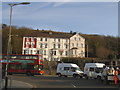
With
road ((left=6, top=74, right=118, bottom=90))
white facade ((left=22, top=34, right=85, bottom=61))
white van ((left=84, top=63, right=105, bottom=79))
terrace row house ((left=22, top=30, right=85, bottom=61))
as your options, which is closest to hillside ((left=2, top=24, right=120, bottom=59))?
terrace row house ((left=22, top=30, right=85, bottom=61))

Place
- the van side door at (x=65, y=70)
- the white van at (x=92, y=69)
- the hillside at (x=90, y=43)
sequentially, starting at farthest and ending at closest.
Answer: the hillside at (x=90, y=43), the van side door at (x=65, y=70), the white van at (x=92, y=69)

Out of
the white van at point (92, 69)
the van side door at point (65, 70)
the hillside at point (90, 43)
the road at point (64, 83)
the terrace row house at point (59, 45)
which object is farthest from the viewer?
the terrace row house at point (59, 45)

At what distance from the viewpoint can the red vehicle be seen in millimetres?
43438

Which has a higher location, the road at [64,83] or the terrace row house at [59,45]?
the terrace row house at [59,45]

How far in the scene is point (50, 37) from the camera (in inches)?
4225

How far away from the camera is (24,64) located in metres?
44.0

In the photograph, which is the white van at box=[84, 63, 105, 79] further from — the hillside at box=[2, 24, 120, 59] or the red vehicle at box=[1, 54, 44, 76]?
the hillside at box=[2, 24, 120, 59]

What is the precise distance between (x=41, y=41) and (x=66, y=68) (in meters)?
61.1

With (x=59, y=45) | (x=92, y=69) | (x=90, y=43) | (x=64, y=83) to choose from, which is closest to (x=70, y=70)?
(x=92, y=69)

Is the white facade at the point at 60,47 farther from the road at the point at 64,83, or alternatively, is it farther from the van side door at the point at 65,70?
the road at the point at 64,83

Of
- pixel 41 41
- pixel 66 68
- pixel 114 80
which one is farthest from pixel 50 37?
pixel 114 80

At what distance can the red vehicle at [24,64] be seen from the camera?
4344 centimetres

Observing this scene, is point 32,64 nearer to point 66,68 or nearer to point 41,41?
point 66,68

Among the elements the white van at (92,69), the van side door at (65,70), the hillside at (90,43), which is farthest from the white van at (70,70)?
the hillside at (90,43)
